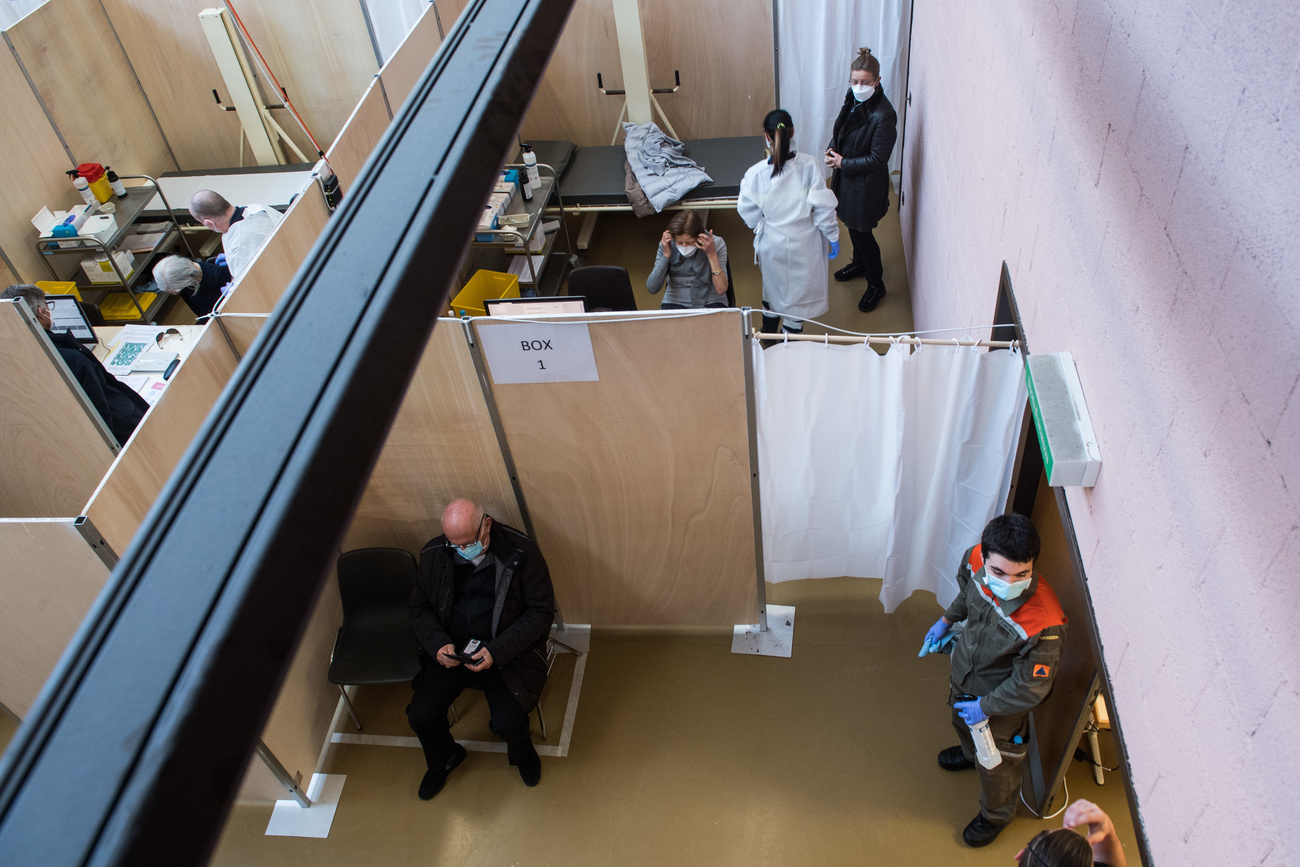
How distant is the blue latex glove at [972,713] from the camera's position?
2840 mm

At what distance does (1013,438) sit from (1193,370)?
1.47 m

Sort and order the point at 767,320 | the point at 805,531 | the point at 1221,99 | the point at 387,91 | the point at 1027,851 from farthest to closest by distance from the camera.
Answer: the point at 767,320 < the point at 387,91 < the point at 805,531 < the point at 1027,851 < the point at 1221,99

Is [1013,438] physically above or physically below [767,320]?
above

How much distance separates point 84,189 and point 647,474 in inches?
175

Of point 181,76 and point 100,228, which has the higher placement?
point 181,76

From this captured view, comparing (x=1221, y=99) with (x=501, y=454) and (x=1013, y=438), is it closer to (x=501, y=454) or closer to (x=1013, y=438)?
(x=1013, y=438)

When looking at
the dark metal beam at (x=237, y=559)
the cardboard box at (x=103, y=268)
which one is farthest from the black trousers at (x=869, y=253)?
the dark metal beam at (x=237, y=559)

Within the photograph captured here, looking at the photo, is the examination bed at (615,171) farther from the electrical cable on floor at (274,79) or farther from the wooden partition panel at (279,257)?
the wooden partition panel at (279,257)

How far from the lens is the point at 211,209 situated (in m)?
4.48

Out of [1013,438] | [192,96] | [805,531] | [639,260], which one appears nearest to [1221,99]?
[1013,438]

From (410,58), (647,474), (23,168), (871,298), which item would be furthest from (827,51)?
(23,168)

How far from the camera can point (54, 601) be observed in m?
2.80

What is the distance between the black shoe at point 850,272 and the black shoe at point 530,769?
3.54 m

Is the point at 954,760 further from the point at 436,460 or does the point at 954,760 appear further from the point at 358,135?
the point at 358,135
